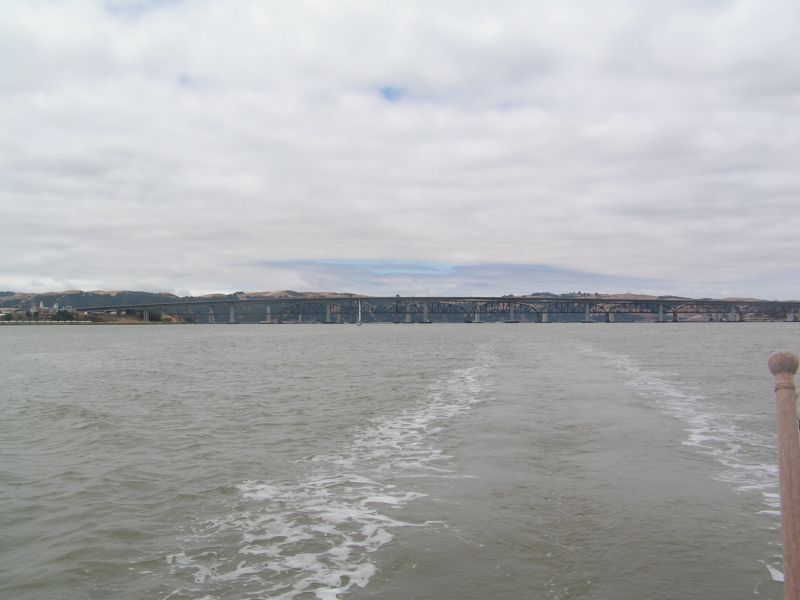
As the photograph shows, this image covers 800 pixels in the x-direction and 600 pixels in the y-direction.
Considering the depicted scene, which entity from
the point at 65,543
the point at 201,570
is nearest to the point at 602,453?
the point at 201,570

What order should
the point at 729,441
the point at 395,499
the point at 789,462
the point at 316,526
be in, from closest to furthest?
the point at 789,462 → the point at 316,526 → the point at 395,499 → the point at 729,441

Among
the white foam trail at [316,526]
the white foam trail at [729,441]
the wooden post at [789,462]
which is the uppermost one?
the wooden post at [789,462]

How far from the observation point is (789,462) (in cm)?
461

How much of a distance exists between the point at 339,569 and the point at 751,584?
203 inches

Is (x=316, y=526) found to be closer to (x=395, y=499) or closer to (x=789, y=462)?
(x=395, y=499)

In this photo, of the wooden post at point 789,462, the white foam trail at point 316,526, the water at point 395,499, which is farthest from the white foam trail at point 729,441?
the white foam trail at point 316,526

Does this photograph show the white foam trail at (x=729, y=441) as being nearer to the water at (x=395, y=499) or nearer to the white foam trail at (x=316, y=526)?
the water at (x=395, y=499)

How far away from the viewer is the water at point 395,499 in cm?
812

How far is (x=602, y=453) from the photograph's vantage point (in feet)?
48.7

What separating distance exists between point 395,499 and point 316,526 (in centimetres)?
185

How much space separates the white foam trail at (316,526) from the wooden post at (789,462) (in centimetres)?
500

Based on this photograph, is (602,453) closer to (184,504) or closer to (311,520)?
(311,520)

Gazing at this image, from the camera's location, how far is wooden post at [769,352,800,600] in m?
4.55

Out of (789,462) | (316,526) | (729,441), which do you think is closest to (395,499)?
(316,526)
